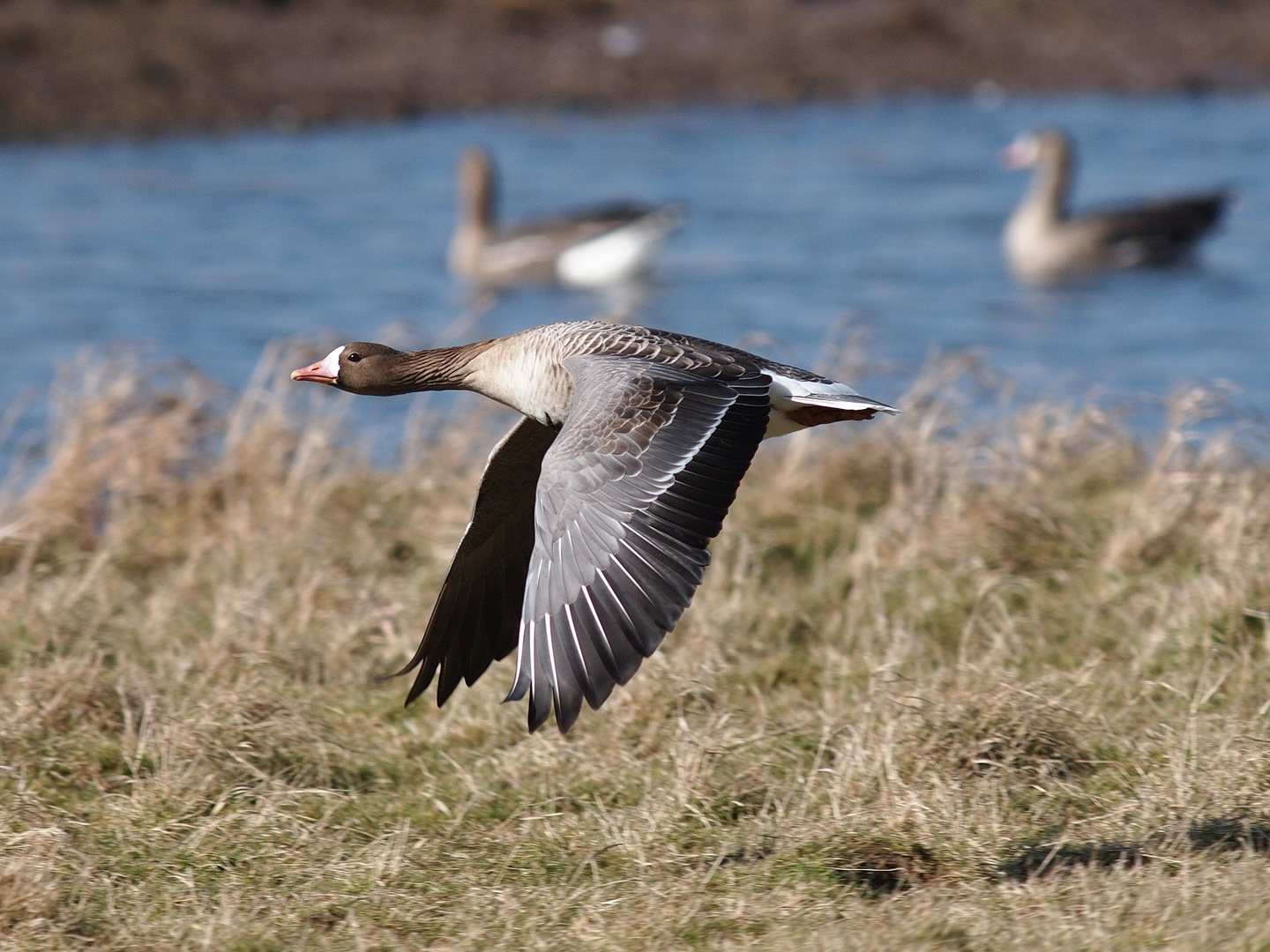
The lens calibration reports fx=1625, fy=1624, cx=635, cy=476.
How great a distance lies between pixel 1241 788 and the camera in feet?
12.9

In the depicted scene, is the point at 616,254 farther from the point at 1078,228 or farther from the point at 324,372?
the point at 324,372

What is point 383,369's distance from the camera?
16.6 ft

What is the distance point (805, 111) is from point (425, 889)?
58.7ft

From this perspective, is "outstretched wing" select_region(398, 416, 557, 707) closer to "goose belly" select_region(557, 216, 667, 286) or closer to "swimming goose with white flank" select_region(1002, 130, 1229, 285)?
"goose belly" select_region(557, 216, 667, 286)

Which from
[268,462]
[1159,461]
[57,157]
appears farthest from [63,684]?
[57,157]

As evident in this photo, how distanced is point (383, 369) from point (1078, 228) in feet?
32.8

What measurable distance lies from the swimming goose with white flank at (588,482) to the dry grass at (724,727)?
0.49 meters

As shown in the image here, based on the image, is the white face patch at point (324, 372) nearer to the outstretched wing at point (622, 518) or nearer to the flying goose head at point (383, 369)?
the flying goose head at point (383, 369)

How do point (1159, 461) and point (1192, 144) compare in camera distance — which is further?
point (1192, 144)

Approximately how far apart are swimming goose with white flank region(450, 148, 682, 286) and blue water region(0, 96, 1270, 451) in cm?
31

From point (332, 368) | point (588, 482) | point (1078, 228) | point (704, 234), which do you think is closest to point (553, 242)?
point (704, 234)

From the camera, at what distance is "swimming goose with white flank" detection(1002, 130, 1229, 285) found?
44.8 ft

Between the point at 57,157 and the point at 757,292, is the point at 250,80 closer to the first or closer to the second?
the point at 57,157

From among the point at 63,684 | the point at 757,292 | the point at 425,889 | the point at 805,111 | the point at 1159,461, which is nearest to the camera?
the point at 425,889
